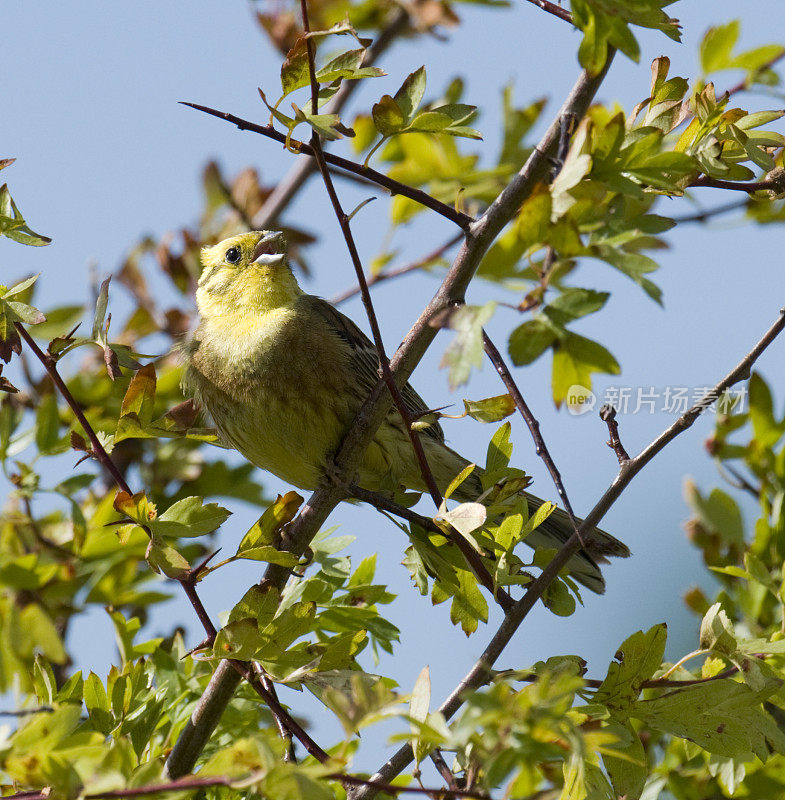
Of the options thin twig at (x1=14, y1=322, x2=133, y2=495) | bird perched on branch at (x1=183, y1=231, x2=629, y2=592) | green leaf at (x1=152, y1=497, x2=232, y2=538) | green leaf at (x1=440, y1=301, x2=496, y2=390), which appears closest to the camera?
green leaf at (x1=440, y1=301, x2=496, y2=390)

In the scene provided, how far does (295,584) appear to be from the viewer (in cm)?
285

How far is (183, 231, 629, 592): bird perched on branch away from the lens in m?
3.75

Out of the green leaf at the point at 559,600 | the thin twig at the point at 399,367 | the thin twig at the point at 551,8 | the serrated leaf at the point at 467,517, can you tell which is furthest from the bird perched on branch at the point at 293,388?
the thin twig at the point at 551,8

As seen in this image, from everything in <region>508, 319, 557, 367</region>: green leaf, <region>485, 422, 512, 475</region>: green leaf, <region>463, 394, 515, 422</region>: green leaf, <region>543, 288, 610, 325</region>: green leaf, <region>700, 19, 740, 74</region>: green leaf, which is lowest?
<region>485, 422, 512, 475</region>: green leaf

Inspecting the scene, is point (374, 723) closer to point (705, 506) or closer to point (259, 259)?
point (705, 506)

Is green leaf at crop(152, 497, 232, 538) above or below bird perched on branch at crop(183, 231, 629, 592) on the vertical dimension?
below

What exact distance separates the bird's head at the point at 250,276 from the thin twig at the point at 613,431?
2.17m

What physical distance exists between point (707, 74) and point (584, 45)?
68 centimetres

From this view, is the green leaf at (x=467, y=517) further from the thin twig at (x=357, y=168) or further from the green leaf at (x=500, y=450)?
the thin twig at (x=357, y=168)

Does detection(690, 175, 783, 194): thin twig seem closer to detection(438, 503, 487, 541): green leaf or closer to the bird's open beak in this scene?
detection(438, 503, 487, 541): green leaf

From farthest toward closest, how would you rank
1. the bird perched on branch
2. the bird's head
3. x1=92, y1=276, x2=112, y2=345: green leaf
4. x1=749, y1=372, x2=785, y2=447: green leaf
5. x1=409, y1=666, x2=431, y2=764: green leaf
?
the bird's head, the bird perched on branch, x1=749, y1=372, x2=785, y2=447: green leaf, x1=92, y1=276, x2=112, y2=345: green leaf, x1=409, y1=666, x2=431, y2=764: green leaf

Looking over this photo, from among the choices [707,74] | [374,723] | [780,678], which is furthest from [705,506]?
[374,723]

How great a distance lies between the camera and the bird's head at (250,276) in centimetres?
433

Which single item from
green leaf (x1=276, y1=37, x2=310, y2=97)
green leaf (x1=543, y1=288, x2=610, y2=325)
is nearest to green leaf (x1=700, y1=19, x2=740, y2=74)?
green leaf (x1=276, y1=37, x2=310, y2=97)
